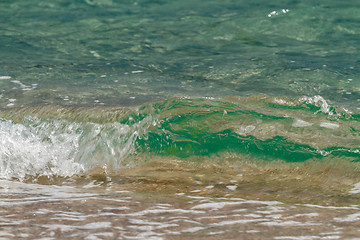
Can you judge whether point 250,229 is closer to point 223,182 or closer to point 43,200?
point 223,182

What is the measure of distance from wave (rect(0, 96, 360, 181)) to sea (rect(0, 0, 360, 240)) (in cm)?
2

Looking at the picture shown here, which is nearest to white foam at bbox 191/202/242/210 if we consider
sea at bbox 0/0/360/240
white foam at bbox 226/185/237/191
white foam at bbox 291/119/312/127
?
sea at bbox 0/0/360/240

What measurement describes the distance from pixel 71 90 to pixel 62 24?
3.39 meters

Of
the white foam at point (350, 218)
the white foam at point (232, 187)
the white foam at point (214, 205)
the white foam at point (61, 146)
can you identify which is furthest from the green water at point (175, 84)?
the white foam at point (214, 205)

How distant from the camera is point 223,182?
13.7ft

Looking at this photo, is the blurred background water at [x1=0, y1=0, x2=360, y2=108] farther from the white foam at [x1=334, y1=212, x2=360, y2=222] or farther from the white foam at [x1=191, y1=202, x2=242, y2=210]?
the white foam at [x1=334, y1=212, x2=360, y2=222]

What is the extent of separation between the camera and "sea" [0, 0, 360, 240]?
3.20 meters

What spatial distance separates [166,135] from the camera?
16.5ft

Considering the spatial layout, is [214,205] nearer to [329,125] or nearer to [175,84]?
[329,125]

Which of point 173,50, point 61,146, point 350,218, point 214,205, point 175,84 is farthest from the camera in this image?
point 173,50

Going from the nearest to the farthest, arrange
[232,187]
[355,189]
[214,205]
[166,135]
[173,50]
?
1. [214,205]
2. [355,189]
3. [232,187]
4. [166,135]
5. [173,50]

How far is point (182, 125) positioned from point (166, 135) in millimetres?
224

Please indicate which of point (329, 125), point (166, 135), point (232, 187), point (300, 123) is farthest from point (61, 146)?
point (329, 125)

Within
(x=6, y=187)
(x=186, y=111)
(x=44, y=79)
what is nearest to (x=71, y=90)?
(x=44, y=79)
